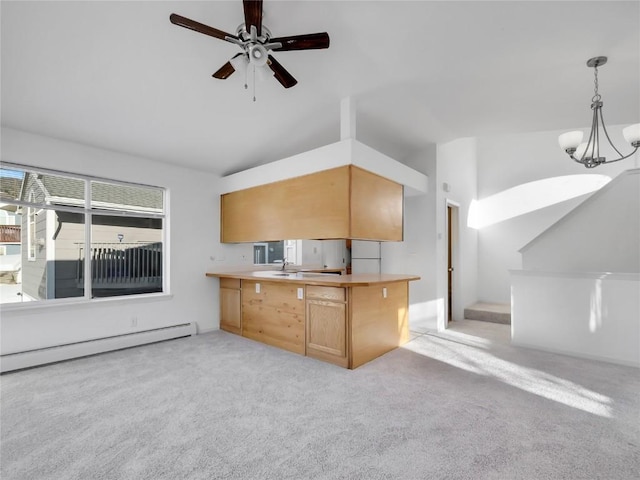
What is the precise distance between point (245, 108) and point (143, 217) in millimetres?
2201

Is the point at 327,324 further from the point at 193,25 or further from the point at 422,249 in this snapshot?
the point at 193,25

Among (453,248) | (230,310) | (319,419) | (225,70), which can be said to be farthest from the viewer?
(453,248)

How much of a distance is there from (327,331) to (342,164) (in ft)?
6.30

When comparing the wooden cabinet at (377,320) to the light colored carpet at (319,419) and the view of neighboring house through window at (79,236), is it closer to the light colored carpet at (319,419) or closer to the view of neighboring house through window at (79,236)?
the light colored carpet at (319,419)

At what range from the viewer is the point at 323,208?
12.3ft

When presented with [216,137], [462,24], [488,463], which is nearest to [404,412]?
[488,463]

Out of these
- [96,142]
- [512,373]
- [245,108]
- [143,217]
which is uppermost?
[245,108]

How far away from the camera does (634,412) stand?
246cm

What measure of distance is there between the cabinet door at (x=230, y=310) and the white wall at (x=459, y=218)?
10.4ft

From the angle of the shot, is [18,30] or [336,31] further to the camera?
[336,31]

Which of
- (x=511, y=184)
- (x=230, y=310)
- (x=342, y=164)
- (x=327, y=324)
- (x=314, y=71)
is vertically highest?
(x=314, y=71)

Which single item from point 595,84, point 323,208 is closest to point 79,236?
point 323,208

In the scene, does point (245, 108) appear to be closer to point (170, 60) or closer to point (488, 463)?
point (170, 60)

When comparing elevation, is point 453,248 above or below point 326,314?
above
